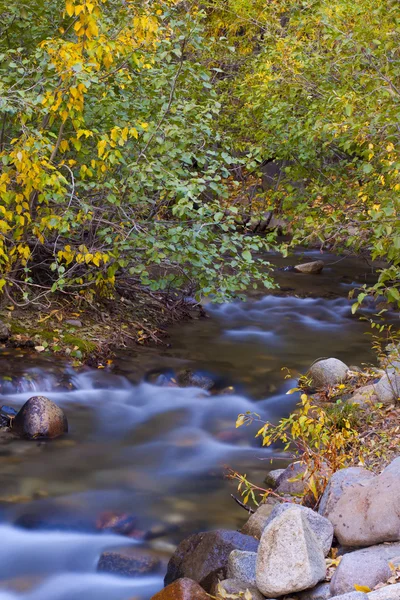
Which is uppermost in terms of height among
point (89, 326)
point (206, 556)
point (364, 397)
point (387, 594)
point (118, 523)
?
point (387, 594)

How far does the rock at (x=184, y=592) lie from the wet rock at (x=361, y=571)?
719 mm

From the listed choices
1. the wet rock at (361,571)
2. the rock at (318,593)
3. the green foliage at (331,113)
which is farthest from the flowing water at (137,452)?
the green foliage at (331,113)

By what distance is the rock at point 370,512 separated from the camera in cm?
374

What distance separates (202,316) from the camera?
33.3 ft

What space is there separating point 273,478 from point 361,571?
219 centimetres

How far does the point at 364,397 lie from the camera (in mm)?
6492

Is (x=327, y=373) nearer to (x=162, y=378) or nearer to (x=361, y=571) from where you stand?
(x=162, y=378)

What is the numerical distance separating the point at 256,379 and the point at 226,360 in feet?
2.17

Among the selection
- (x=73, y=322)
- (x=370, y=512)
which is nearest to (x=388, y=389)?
(x=370, y=512)

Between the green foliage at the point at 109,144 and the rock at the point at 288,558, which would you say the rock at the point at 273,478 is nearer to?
the rock at the point at 288,558

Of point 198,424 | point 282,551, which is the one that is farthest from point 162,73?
point 282,551

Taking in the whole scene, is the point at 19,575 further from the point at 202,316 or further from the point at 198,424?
the point at 202,316

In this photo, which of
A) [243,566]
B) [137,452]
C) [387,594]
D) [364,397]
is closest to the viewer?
[387,594]

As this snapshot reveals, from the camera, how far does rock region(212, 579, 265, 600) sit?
3605 millimetres
